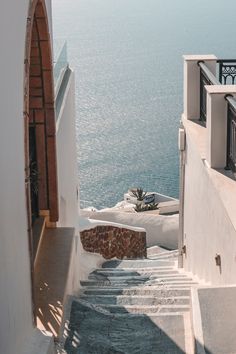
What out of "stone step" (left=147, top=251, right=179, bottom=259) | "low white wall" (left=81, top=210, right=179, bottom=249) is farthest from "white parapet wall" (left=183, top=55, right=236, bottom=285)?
"low white wall" (left=81, top=210, right=179, bottom=249)

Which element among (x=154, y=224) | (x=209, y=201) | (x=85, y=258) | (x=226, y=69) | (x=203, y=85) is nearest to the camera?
(x=209, y=201)

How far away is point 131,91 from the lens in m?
75.6

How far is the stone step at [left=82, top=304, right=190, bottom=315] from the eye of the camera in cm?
694

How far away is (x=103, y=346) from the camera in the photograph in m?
6.09

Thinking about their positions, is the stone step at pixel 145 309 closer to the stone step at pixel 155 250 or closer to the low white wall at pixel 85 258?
the low white wall at pixel 85 258

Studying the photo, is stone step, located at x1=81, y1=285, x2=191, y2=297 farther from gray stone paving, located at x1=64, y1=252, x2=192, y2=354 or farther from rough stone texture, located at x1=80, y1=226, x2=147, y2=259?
rough stone texture, located at x1=80, y1=226, x2=147, y2=259

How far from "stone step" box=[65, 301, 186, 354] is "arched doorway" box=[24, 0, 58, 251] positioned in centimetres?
171

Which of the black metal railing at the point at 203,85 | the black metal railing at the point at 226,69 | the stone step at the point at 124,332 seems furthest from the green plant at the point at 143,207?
the stone step at the point at 124,332

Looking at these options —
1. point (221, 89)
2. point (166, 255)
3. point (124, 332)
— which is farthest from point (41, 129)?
point (166, 255)

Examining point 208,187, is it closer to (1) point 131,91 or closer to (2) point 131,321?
(2) point 131,321

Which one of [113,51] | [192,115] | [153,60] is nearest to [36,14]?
[192,115]

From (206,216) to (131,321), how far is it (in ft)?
5.61

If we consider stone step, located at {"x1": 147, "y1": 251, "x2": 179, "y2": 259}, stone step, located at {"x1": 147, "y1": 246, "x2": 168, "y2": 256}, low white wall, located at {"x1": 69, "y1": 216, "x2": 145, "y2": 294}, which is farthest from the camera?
stone step, located at {"x1": 147, "y1": 246, "x2": 168, "y2": 256}

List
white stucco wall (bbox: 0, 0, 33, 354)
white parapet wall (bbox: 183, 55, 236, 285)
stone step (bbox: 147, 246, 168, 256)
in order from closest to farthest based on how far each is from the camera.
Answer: white stucco wall (bbox: 0, 0, 33, 354) → white parapet wall (bbox: 183, 55, 236, 285) → stone step (bbox: 147, 246, 168, 256)
